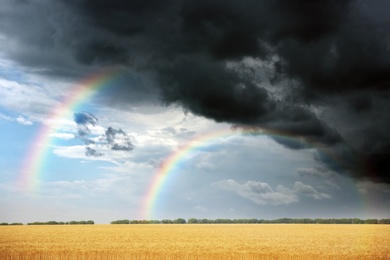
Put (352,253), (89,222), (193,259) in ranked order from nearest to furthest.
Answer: (193,259), (352,253), (89,222)

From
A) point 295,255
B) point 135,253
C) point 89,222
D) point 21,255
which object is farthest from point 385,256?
point 89,222

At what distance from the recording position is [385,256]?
37406 mm

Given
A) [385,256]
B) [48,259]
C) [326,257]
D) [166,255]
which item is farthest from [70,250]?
[385,256]

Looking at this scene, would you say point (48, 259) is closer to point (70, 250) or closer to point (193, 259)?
point (70, 250)

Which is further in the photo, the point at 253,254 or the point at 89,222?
the point at 89,222

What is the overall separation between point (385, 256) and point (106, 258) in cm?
2450

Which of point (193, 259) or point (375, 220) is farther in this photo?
point (375, 220)

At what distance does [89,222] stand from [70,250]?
506ft

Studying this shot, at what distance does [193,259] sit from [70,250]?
38.1 feet

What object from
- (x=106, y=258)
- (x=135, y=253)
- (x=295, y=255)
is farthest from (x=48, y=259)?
(x=295, y=255)

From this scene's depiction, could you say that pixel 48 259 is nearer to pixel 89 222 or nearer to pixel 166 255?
pixel 166 255

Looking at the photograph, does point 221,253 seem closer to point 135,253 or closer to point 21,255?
point 135,253

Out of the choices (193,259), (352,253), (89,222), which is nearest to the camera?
(193,259)

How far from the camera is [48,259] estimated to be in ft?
119
